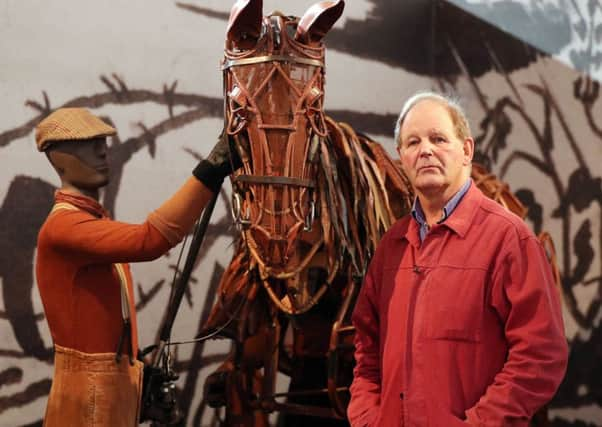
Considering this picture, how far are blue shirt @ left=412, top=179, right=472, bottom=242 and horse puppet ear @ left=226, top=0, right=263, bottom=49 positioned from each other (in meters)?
0.79

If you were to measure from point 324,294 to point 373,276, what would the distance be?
108 centimetres

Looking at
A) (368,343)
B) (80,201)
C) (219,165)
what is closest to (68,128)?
(80,201)

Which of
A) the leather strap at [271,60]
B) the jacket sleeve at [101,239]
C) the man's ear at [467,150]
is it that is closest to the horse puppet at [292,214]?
the leather strap at [271,60]

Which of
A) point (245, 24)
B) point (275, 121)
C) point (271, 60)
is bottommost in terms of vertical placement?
point (275, 121)

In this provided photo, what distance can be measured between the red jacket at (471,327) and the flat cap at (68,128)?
1.14 m

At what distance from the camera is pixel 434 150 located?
2068 mm

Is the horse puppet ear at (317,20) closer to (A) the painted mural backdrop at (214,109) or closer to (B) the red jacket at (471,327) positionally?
(B) the red jacket at (471,327)

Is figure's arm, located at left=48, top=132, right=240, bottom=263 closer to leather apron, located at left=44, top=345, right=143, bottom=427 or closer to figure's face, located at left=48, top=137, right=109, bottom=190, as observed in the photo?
figure's face, located at left=48, top=137, right=109, bottom=190

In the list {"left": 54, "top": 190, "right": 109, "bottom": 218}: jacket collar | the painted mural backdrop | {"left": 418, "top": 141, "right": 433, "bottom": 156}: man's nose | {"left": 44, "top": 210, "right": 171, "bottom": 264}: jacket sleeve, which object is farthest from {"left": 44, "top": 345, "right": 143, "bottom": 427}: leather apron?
{"left": 418, "top": 141, "right": 433, "bottom": 156}: man's nose

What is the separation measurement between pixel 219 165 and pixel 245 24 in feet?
1.42

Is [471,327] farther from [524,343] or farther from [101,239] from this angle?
[101,239]

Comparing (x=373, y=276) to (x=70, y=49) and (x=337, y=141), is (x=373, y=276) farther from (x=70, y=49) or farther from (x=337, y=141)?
(x=70, y=49)

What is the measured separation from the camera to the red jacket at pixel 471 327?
1.88m

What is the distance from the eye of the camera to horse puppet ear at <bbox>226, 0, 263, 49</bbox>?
2.52 meters
